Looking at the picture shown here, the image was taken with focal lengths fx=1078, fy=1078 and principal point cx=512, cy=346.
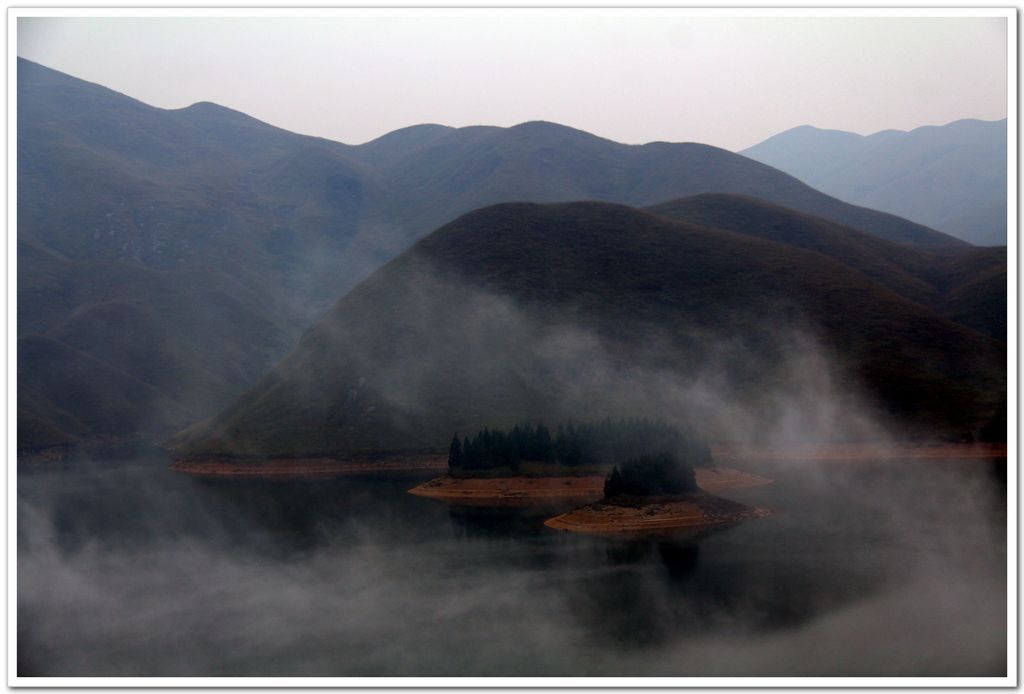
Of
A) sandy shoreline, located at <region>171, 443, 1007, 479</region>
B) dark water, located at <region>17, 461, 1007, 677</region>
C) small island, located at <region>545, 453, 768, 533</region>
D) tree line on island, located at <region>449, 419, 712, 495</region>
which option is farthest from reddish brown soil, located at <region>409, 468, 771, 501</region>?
small island, located at <region>545, 453, 768, 533</region>

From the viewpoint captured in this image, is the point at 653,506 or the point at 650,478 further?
the point at 650,478

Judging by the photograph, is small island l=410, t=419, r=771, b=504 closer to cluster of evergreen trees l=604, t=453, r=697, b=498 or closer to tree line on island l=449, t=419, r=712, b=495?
tree line on island l=449, t=419, r=712, b=495

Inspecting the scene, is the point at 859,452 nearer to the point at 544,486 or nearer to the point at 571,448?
the point at 571,448

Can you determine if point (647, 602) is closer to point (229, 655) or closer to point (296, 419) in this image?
point (229, 655)

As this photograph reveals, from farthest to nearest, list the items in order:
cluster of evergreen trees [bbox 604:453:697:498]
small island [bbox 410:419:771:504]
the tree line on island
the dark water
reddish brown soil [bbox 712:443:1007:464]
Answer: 1. reddish brown soil [bbox 712:443:1007:464]
2. small island [bbox 410:419:771:504]
3. the tree line on island
4. cluster of evergreen trees [bbox 604:453:697:498]
5. the dark water

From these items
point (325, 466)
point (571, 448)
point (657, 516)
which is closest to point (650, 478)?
point (657, 516)

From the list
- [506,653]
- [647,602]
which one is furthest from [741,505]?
[506,653]
